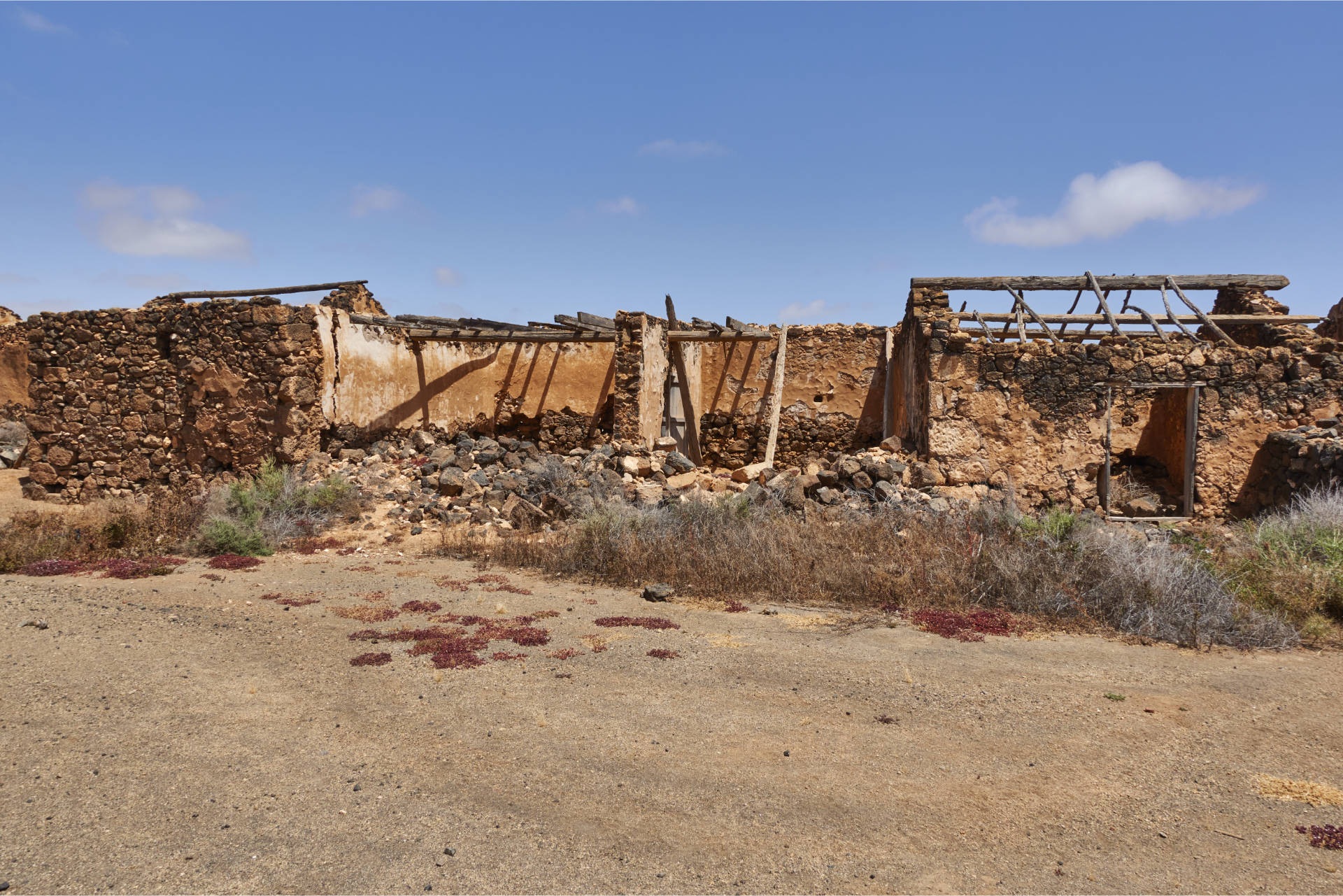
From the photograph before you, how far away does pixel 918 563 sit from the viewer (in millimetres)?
7043

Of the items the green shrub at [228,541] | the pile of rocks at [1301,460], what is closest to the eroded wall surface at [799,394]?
the pile of rocks at [1301,460]

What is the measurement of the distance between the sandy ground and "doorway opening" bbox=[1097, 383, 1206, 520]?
5129mm

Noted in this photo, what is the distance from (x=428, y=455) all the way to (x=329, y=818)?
33.2 feet

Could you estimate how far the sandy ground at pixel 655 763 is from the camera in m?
2.89

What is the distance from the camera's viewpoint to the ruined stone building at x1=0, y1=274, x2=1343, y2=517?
10094 millimetres

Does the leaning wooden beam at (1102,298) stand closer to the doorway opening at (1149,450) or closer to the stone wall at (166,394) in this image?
the doorway opening at (1149,450)

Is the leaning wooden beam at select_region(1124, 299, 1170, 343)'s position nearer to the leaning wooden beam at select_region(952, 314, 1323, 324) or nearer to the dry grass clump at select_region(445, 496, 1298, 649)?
the leaning wooden beam at select_region(952, 314, 1323, 324)

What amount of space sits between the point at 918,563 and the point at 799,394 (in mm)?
8834

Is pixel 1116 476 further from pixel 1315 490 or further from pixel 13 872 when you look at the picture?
pixel 13 872

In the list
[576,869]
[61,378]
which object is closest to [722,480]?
[576,869]

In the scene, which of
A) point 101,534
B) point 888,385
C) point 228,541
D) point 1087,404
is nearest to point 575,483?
point 228,541

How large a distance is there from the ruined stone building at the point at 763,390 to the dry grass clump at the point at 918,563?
7.37 feet

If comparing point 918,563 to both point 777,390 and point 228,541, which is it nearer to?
point 228,541

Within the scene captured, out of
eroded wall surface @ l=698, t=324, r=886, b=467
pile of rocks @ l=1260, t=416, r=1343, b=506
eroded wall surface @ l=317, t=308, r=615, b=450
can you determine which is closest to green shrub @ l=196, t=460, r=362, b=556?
eroded wall surface @ l=317, t=308, r=615, b=450
